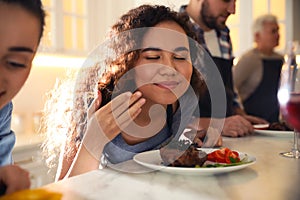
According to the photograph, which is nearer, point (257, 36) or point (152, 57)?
point (152, 57)

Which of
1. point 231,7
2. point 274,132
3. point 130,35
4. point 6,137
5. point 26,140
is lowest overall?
point 26,140

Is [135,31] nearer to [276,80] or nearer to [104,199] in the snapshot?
[104,199]

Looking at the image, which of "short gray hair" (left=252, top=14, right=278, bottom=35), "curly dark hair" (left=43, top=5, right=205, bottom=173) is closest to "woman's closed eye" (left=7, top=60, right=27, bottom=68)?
"curly dark hair" (left=43, top=5, right=205, bottom=173)

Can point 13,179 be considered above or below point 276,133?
above

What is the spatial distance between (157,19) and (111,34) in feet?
0.57

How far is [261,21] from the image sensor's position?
115 inches

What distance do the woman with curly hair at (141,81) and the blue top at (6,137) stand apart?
0.18 m

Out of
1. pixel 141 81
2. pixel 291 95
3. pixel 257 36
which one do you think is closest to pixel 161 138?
pixel 141 81

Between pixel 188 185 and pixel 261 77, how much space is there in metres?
2.35

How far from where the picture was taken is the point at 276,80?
2.85m

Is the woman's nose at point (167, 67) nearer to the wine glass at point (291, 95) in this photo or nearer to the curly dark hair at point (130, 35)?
the curly dark hair at point (130, 35)

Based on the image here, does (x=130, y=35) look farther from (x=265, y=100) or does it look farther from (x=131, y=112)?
(x=265, y=100)

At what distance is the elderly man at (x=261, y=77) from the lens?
2.77 m

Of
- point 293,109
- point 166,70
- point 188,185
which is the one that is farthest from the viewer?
point 166,70
